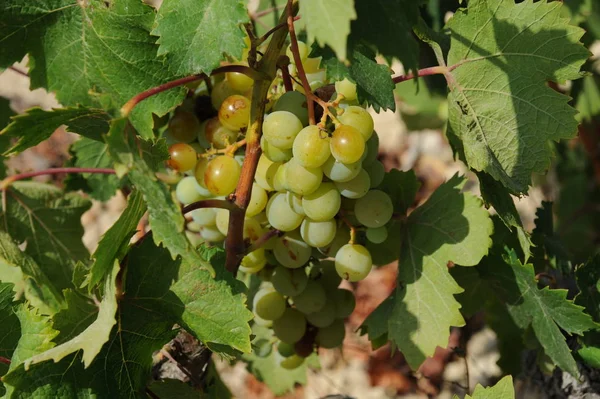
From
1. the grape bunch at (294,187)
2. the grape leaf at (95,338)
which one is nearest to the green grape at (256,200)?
the grape bunch at (294,187)

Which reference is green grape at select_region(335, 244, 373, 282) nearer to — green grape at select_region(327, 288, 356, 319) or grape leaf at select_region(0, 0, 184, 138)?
green grape at select_region(327, 288, 356, 319)

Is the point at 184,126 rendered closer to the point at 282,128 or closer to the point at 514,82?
the point at 282,128

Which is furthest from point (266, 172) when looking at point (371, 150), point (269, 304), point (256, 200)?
point (269, 304)

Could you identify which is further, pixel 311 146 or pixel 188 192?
pixel 188 192

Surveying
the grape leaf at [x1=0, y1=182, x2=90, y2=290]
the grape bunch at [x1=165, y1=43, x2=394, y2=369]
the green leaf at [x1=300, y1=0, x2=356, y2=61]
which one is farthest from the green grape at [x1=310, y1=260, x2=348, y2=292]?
the green leaf at [x1=300, y1=0, x2=356, y2=61]

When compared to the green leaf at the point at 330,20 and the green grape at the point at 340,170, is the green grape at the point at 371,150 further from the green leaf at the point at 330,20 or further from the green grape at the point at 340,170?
the green leaf at the point at 330,20

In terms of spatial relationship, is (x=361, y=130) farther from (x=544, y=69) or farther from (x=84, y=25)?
(x=84, y=25)
